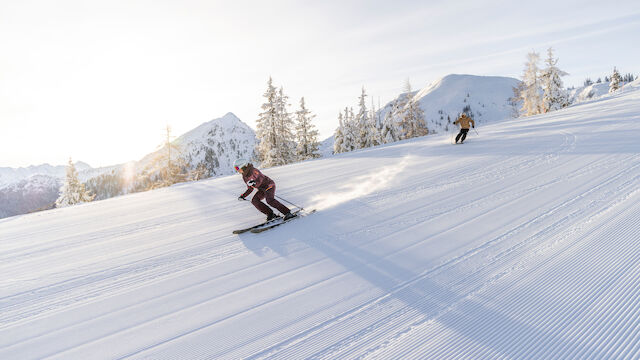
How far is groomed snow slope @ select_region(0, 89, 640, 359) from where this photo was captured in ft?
8.93

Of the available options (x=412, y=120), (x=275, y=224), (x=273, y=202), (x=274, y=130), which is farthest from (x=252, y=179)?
(x=412, y=120)

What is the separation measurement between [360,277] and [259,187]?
312 cm

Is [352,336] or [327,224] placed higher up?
[327,224]

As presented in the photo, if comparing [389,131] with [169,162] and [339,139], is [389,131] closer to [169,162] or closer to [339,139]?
[339,139]

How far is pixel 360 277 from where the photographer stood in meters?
3.72

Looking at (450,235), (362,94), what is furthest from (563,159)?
(362,94)

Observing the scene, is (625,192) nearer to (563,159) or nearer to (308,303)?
(563,159)

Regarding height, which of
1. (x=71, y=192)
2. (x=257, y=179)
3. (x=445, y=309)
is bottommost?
(x=445, y=309)

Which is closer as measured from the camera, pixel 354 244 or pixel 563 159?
pixel 354 244

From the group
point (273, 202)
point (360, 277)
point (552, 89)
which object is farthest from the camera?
point (552, 89)

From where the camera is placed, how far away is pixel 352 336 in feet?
9.16

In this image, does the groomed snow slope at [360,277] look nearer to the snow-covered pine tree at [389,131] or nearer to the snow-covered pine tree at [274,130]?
the snow-covered pine tree at [274,130]

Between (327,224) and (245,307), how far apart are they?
8.44 feet

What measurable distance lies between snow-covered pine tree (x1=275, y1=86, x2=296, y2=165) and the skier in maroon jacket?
2254 cm
